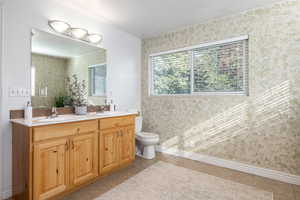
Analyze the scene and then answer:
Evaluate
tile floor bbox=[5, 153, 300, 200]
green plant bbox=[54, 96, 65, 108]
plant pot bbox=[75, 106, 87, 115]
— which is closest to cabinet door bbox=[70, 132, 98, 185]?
tile floor bbox=[5, 153, 300, 200]

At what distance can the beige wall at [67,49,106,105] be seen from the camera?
7.64 ft

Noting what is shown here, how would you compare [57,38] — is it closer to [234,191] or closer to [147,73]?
[147,73]

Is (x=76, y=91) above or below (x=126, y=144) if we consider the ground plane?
above

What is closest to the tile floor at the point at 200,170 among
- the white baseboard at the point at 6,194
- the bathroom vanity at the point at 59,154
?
the bathroom vanity at the point at 59,154

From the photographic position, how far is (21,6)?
1798 millimetres

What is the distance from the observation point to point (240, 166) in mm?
2396

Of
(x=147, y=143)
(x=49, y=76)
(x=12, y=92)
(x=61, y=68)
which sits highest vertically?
(x=61, y=68)

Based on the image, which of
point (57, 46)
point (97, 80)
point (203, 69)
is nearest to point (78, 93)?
point (97, 80)

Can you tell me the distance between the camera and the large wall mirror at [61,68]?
197 centimetres

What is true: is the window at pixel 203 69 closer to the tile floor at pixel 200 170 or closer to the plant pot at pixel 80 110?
the tile floor at pixel 200 170

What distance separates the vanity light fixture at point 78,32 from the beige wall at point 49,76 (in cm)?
40

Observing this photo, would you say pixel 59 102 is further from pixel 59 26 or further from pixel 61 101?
pixel 59 26

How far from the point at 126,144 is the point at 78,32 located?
184 cm

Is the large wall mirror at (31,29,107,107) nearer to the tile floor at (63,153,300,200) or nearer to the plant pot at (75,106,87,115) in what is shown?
the plant pot at (75,106,87,115)
